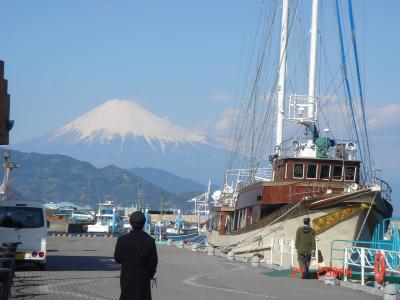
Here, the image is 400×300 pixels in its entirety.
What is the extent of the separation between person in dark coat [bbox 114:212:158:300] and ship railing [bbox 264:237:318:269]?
45.8 ft

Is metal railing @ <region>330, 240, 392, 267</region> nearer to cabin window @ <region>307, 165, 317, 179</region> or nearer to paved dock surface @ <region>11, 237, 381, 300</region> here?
paved dock surface @ <region>11, 237, 381, 300</region>

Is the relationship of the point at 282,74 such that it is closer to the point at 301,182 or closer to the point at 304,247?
the point at 301,182

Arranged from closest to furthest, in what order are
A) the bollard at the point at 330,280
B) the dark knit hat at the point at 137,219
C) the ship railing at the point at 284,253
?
the dark knit hat at the point at 137,219 → the bollard at the point at 330,280 → the ship railing at the point at 284,253

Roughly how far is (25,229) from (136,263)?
12.5 metres

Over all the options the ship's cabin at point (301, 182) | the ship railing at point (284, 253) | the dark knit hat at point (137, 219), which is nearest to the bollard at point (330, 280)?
the ship railing at point (284, 253)

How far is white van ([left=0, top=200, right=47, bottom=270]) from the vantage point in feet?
70.5

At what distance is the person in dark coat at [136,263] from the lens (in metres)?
9.75

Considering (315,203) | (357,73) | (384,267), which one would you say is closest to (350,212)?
(315,203)

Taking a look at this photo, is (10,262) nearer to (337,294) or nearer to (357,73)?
(337,294)

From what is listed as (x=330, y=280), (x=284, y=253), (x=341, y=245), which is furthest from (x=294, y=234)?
(x=330, y=280)

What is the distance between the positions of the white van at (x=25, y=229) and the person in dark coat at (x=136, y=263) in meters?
11.9

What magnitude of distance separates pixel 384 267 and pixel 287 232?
14947 millimetres

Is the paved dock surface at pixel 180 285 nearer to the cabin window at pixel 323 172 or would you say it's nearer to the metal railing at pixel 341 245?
the metal railing at pixel 341 245

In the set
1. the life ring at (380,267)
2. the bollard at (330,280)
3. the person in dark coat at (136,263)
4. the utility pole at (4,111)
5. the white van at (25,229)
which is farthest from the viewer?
the white van at (25,229)
